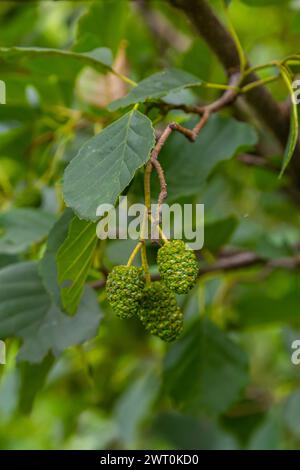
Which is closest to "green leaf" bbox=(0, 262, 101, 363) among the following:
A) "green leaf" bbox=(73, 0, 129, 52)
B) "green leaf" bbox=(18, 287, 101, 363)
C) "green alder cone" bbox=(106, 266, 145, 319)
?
"green leaf" bbox=(18, 287, 101, 363)

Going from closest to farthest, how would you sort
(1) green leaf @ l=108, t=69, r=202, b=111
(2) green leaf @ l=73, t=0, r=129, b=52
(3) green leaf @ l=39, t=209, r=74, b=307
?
(1) green leaf @ l=108, t=69, r=202, b=111 → (3) green leaf @ l=39, t=209, r=74, b=307 → (2) green leaf @ l=73, t=0, r=129, b=52

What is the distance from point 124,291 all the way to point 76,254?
0.09 metres

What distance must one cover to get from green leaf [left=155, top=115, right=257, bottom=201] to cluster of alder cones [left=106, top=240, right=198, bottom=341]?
0.90 ft

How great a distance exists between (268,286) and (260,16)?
736mm

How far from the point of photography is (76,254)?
747mm

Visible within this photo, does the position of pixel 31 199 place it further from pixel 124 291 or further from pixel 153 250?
pixel 124 291

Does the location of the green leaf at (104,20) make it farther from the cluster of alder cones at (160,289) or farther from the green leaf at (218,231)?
the cluster of alder cones at (160,289)

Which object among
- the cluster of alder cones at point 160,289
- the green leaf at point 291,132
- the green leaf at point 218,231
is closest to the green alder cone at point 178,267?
the cluster of alder cones at point 160,289

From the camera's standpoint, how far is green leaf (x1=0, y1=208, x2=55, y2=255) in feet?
3.39

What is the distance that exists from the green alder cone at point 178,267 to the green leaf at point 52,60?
1.15ft

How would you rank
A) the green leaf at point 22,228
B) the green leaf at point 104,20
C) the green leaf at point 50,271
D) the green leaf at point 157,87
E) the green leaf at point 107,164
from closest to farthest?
1. the green leaf at point 107,164
2. the green leaf at point 157,87
3. the green leaf at point 50,271
4. the green leaf at point 22,228
5. the green leaf at point 104,20

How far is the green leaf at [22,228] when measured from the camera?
1.03m

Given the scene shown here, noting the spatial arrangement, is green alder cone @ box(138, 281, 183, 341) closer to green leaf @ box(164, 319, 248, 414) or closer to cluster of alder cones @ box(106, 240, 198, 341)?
cluster of alder cones @ box(106, 240, 198, 341)
